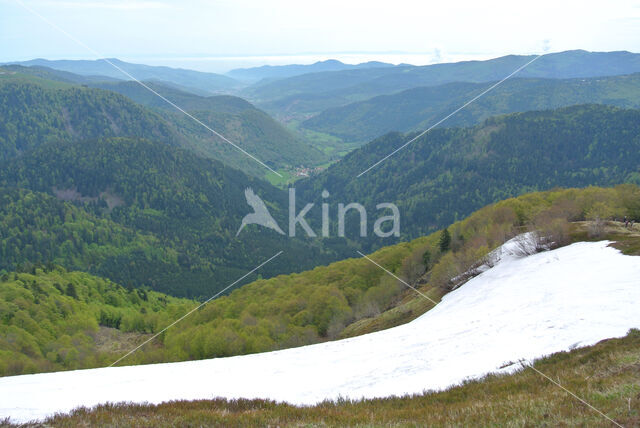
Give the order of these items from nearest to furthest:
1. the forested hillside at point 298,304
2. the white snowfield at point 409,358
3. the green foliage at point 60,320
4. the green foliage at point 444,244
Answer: the white snowfield at point 409,358
the forested hillside at point 298,304
the green foliage at point 444,244
the green foliage at point 60,320

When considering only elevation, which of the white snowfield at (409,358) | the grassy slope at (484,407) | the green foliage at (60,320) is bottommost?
the green foliage at (60,320)

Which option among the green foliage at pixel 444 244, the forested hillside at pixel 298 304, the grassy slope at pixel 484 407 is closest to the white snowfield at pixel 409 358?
the grassy slope at pixel 484 407

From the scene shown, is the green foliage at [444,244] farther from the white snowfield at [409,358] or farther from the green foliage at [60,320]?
the green foliage at [60,320]

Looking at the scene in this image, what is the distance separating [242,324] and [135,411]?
46118 millimetres

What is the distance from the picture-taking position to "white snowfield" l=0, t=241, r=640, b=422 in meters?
18.1

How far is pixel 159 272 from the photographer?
591 ft

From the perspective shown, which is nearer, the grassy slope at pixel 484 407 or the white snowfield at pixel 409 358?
Answer: the grassy slope at pixel 484 407

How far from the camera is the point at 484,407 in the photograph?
1203cm

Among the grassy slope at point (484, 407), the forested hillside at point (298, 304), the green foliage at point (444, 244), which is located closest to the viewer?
the grassy slope at point (484, 407)

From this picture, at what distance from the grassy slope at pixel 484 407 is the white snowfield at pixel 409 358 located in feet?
7.02

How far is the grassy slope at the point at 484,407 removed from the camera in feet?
34.4

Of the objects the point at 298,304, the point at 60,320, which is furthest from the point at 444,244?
the point at 60,320

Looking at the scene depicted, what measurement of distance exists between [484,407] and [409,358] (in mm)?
10883

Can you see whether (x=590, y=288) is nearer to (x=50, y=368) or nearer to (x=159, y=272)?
(x=50, y=368)
